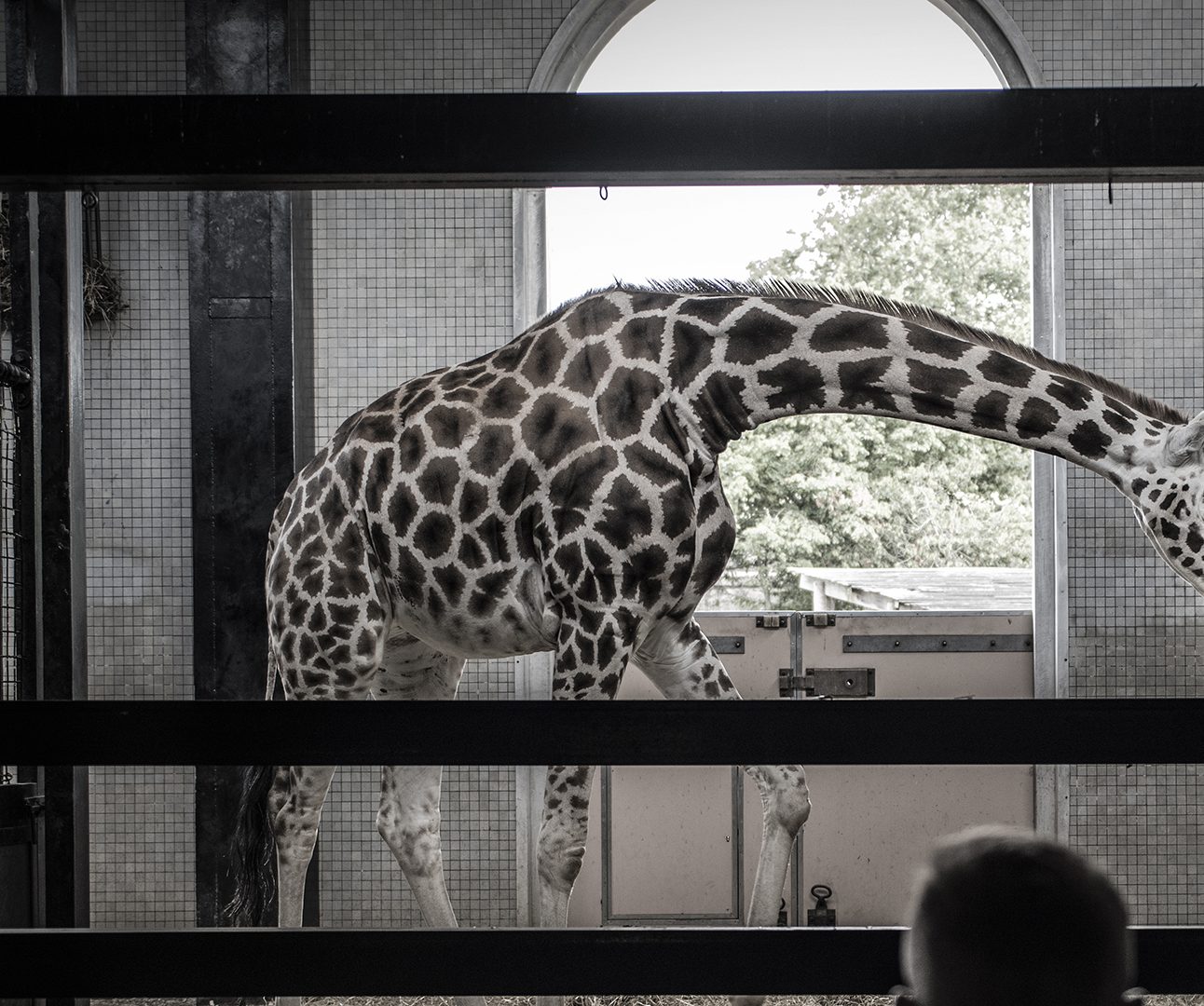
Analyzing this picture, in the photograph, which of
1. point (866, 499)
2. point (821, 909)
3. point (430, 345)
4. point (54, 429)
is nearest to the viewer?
point (54, 429)

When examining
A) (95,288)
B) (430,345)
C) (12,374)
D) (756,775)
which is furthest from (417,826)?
(95,288)

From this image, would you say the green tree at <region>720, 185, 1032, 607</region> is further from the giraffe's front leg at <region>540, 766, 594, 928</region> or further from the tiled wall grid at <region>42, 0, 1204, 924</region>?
the giraffe's front leg at <region>540, 766, 594, 928</region>

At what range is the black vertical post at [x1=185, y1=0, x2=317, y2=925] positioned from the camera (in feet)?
11.2

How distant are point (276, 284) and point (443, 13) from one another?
1068 millimetres

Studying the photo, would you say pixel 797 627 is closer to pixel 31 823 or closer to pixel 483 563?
pixel 483 563

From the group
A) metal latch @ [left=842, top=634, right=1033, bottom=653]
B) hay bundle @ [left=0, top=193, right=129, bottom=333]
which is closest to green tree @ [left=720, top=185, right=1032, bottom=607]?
metal latch @ [left=842, top=634, right=1033, bottom=653]

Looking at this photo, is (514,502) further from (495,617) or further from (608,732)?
(608,732)

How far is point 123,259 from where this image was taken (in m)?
3.70

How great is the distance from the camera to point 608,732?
99 cm

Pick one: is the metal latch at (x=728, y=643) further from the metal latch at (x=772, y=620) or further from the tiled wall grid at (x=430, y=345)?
the tiled wall grid at (x=430, y=345)

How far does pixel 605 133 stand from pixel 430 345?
108 inches

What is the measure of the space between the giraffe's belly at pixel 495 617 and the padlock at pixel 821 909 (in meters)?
1.67

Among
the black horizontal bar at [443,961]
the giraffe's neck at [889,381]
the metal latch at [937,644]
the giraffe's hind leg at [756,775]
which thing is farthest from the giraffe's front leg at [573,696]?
the metal latch at [937,644]

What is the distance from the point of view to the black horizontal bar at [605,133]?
0.98m
